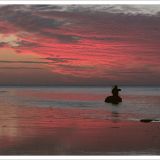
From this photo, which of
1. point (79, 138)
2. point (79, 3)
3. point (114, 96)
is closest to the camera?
point (79, 3)

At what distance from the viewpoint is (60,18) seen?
19.2 ft

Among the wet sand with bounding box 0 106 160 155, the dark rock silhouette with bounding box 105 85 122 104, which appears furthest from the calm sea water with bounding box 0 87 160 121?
the wet sand with bounding box 0 106 160 155

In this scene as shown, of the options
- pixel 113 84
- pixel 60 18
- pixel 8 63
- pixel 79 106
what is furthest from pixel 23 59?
pixel 79 106

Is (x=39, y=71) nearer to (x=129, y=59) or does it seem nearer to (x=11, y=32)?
(x=11, y=32)

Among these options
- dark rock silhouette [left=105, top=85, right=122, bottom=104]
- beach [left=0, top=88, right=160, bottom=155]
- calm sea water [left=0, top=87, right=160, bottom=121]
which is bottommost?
beach [left=0, top=88, right=160, bottom=155]

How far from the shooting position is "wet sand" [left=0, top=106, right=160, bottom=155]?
5.56m

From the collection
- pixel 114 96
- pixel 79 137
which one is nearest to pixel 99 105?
pixel 114 96

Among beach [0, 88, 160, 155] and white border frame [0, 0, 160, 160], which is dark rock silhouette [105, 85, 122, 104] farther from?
white border frame [0, 0, 160, 160]

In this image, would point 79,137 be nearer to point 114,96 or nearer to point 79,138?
point 79,138

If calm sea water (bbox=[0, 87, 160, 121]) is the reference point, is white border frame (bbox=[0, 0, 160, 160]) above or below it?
below

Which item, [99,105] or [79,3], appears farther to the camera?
[99,105]

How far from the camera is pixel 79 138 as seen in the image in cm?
634

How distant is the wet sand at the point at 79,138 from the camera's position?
5.56 m

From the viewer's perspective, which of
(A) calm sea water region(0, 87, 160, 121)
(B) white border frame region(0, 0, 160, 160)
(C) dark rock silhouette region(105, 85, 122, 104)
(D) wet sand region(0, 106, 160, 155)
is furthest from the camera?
(A) calm sea water region(0, 87, 160, 121)
